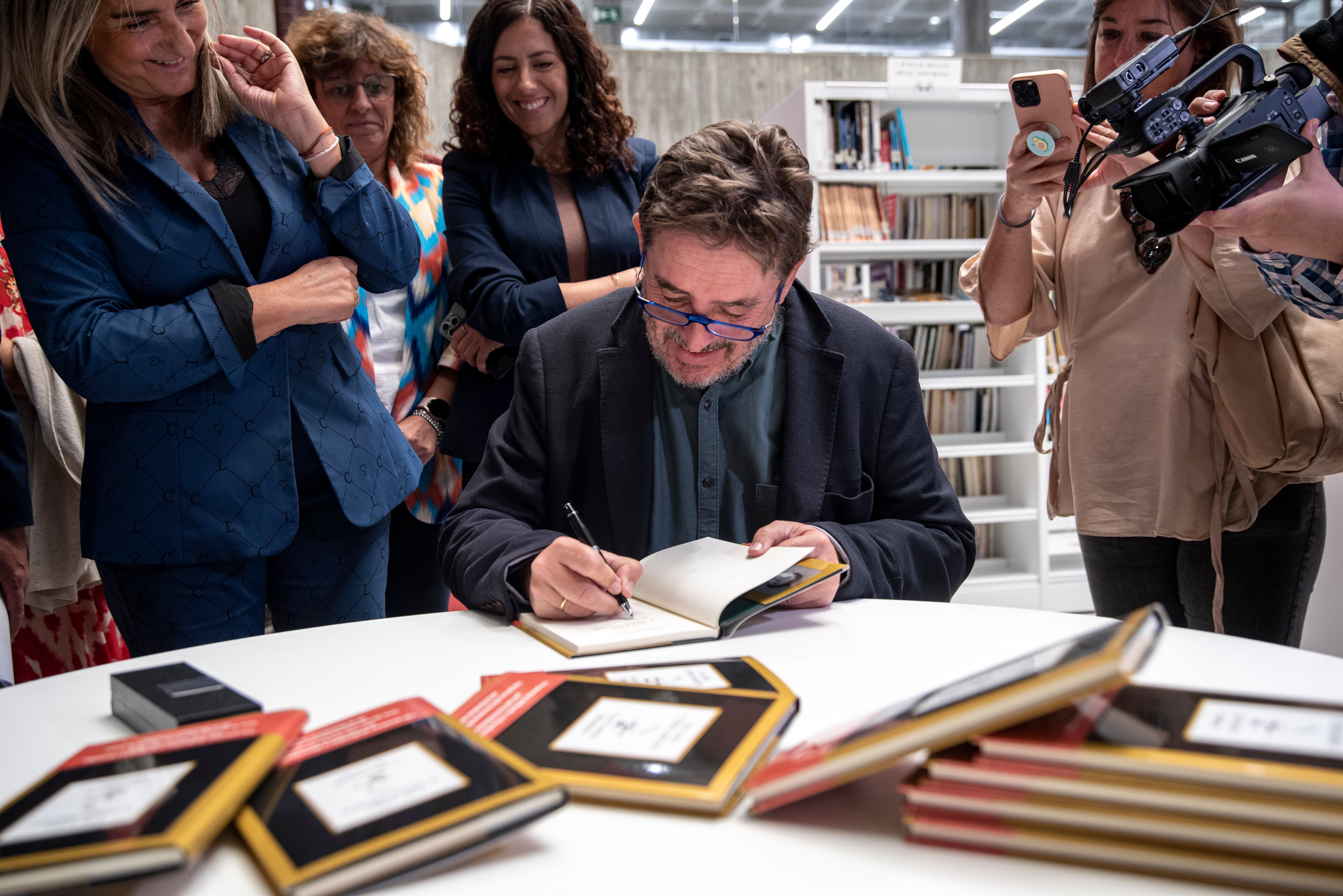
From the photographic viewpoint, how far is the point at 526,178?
2.36 meters

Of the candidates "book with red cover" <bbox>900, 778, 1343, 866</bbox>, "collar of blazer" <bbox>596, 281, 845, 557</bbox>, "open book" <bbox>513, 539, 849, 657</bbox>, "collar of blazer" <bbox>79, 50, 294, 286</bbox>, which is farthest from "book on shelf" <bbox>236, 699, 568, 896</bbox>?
"collar of blazer" <bbox>79, 50, 294, 286</bbox>

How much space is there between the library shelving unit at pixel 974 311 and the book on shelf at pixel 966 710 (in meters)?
3.80

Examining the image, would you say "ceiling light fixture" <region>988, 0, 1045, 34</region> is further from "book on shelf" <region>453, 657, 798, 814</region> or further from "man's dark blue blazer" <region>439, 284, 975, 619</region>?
"book on shelf" <region>453, 657, 798, 814</region>

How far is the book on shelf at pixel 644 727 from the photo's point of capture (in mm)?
794

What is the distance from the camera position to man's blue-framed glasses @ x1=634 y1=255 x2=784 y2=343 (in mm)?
1507

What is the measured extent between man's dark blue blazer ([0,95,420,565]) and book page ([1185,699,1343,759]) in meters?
1.47

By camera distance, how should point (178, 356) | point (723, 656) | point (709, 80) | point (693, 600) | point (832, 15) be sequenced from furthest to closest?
point (832, 15) → point (709, 80) → point (178, 356) → point (693, 600) → point (723, 656)

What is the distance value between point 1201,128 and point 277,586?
178 centimetres

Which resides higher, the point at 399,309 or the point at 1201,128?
the point at 1201,128

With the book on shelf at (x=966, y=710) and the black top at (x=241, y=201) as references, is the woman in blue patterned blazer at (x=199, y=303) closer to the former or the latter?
the black top at (x=241, y=201)

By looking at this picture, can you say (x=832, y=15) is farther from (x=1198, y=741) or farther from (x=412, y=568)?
(x=1198, y=741)

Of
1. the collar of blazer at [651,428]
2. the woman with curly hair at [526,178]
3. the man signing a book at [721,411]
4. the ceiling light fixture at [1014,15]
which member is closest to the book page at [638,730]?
the man signing a book at [721,411]

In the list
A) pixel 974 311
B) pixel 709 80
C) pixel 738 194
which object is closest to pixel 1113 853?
pixel 738 194

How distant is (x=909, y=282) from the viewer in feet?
15.6
